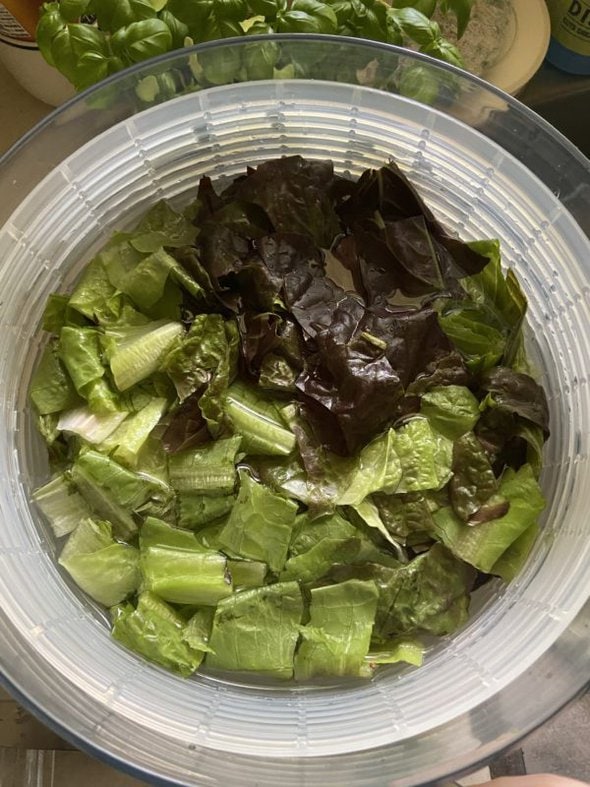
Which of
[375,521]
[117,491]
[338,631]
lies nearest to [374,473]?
[375,521]

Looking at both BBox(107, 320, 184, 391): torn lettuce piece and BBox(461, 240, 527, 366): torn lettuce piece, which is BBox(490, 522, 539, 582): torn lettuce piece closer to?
BBox(461, 240, 527, 366): torn lettuce piece

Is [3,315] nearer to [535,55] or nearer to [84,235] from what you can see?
[84,235]

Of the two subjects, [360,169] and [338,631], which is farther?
[360,169]

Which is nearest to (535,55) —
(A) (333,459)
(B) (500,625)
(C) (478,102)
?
(C) (478,102)

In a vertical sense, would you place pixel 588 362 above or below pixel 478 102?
below

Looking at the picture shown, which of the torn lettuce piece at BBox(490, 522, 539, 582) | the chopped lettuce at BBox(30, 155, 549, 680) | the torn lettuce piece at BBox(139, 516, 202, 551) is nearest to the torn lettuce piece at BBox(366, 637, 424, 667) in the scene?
the chopped lettuce at BBox(30, 155, 549, 680)

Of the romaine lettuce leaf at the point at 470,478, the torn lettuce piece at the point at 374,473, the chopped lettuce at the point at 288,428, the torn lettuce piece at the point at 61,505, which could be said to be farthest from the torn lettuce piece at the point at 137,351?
the romaine lettuce leaf at the point at 470,478

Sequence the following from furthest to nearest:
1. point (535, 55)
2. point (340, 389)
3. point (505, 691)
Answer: point (535, 55) → point (340, 389) → point (505, 691)

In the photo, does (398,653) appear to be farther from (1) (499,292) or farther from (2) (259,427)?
(1) (499,292)
